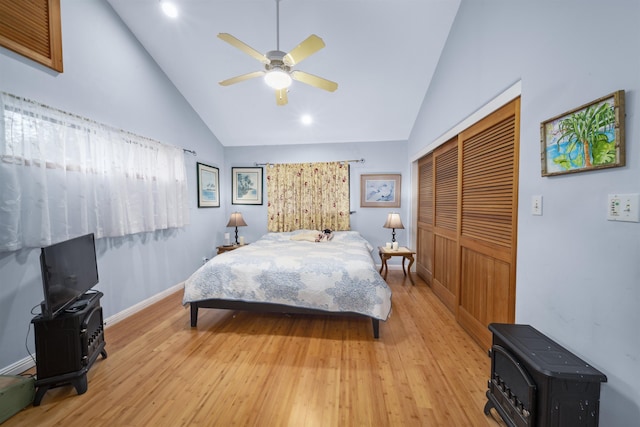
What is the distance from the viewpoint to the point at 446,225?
2.86 meters

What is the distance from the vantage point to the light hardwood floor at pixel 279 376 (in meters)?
1.41

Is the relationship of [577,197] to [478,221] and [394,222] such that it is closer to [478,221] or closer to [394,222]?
[478,221]

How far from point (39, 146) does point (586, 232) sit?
3.55m

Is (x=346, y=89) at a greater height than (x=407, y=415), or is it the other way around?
(x=346, y=89)

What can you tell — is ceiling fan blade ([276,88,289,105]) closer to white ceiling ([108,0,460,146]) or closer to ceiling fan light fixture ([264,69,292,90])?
ceiling fan light fixture ([264,69,292,90])

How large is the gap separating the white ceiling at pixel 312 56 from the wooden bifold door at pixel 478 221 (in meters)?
1.15

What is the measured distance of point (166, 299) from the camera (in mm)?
3086

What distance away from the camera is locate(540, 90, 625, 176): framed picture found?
965 millimetres

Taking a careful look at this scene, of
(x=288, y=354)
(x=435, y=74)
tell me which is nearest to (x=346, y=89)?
(x=435, y=74)

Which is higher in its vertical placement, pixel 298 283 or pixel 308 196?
pixel 308 196

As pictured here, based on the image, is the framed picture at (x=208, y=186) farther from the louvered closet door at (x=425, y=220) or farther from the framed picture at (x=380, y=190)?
the louvered closet door at (x=425, y=220)

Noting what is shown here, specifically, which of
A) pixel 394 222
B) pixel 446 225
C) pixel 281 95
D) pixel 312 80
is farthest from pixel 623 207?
pixel 394 222

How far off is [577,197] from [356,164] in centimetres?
339

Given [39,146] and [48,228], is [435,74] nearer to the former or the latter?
[39,146]
